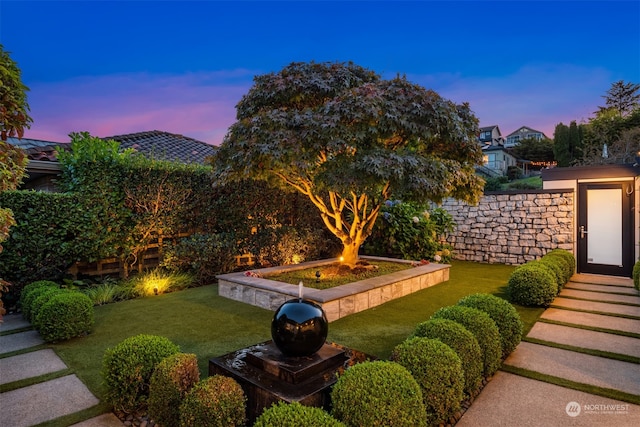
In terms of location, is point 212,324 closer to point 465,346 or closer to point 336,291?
point 336,291

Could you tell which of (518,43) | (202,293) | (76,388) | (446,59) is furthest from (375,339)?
(446,59)

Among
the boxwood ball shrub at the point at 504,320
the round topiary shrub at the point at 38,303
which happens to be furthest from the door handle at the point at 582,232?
the round topiary shrub at the point at 38,303

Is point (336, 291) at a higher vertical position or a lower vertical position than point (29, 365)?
higher

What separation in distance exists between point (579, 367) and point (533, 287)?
2.15 metres

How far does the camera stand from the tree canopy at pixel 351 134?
520 centimetres

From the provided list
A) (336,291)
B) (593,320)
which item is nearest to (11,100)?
(336,291)

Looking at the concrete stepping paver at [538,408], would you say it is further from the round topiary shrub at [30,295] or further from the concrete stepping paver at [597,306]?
the round topiary shrub at [30,295]

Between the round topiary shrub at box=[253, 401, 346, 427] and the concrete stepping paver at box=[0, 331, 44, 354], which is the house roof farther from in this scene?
the round topiary shrub at box=[253, 401, 346, 427]

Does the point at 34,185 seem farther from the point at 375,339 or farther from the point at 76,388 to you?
the point at 375,339

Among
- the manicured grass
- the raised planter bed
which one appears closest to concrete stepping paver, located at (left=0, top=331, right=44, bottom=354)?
the raised planter bed

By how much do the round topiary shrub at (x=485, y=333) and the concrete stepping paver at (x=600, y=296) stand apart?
14.0 ft

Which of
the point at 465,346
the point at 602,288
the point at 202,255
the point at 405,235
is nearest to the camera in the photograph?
the point at 465,346

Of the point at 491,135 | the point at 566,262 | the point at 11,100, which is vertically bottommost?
the point at 566,262

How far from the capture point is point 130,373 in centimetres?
248
